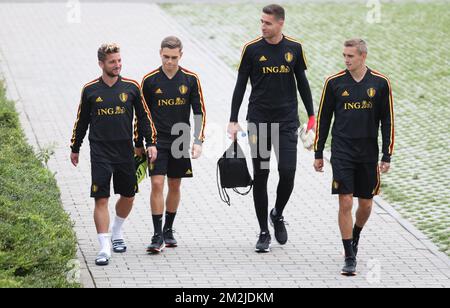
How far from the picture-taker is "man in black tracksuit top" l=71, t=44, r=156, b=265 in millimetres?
10039

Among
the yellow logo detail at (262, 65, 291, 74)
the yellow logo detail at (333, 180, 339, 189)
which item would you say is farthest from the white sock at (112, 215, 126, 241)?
the yellow logo detail at (333, 180, 339, 189)

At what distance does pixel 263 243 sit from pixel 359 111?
1.66 m

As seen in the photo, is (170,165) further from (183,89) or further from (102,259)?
(102,259)

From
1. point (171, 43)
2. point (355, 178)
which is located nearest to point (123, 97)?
point (171, 43)

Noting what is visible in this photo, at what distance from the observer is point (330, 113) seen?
1012cm

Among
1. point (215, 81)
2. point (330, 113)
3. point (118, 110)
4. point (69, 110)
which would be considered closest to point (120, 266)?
point (118, 110)

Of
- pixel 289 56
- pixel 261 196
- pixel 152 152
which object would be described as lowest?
pixel 261 196

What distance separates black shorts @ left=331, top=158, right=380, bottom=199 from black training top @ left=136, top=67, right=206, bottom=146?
4.67ft

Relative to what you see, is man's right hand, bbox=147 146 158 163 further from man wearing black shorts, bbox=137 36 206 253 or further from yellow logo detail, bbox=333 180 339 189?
yellow logo detail, bbox=333 180 339 189

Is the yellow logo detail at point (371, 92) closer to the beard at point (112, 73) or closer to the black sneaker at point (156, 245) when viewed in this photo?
the beard at point (112, 73)

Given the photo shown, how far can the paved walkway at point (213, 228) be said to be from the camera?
9883 mm

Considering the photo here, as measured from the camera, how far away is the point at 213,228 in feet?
37.9

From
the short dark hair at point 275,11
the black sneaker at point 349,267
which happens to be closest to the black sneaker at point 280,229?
the black sneaker at point 349,267

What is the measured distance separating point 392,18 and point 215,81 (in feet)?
19.9
